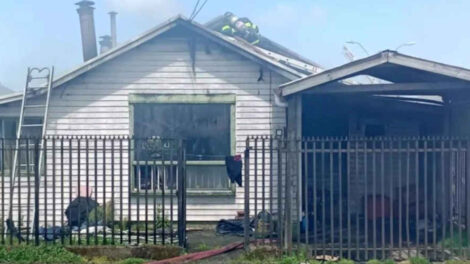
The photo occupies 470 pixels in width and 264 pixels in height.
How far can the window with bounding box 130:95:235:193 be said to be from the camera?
13.4 m

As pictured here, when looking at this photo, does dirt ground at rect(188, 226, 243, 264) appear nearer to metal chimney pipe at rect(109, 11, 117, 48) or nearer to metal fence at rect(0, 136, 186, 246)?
metal fence at rect(0, 136, 186, 246)

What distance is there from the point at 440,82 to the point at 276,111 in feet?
12.6

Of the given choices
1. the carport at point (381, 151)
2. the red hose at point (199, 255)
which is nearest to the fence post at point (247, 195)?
the carport at point (381, 151)

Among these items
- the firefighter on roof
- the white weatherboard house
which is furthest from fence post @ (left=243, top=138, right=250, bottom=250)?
the firefighter on roof

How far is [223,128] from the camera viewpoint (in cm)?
1347

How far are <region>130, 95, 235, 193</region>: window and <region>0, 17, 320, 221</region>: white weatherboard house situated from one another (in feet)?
0.07

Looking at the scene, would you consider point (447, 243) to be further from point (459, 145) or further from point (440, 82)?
point (440, 82)

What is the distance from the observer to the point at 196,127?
13.5 meters

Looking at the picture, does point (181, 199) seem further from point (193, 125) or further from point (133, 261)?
point (193, 125)

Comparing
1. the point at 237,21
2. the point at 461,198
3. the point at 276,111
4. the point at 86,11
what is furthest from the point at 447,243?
the point at 237,21

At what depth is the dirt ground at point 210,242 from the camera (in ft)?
32.4

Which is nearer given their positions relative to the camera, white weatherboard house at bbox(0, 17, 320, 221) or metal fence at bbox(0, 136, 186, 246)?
metal fence at bbox(0, 136, 186, 246)

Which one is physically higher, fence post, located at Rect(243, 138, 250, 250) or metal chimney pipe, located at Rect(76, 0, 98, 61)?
metal chimney pipe, located at Rect(76, 0, 98, 61)

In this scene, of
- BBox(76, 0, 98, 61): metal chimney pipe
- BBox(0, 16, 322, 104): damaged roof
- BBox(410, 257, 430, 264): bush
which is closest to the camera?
BBox(410, 257, 430, 264): bush
